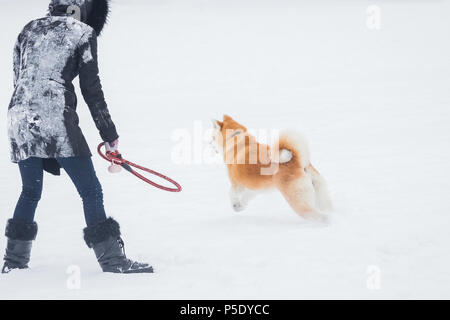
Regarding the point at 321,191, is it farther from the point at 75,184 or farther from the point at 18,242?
the point at 18,242

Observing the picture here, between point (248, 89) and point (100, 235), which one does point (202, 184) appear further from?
point (248, 89)

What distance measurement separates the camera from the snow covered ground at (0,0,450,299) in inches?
116

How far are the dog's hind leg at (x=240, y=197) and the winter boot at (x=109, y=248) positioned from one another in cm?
136

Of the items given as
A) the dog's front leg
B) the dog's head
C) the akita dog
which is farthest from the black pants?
the dog's head

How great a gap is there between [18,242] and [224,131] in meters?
1.97

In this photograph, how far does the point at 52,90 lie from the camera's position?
2.93 meters

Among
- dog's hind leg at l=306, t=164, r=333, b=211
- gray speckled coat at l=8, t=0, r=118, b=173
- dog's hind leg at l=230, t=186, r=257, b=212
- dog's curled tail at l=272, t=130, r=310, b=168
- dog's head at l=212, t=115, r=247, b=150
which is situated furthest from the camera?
dog's head at l=212, t=115, r=247, b=150

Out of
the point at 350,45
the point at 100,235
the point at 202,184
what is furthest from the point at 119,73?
the point at 100,235

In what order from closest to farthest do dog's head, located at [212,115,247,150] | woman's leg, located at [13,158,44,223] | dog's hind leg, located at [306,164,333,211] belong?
woman's leg, located at [13,158,44,223] → dog's hind leg, located at [306,164,333,211] → dog's head, located at [212,115,247,150]

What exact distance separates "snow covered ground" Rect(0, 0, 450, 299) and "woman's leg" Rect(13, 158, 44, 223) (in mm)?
360

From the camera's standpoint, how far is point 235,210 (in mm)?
4430

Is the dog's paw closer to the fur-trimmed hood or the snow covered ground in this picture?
the snow covered ground

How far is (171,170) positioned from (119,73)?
→ 9809mm

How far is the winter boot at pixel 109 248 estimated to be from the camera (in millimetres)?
3049
